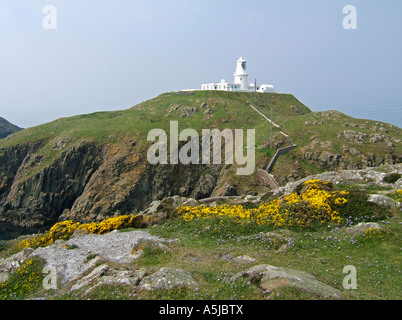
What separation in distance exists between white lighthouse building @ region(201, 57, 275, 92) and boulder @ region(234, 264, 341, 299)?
124 metres

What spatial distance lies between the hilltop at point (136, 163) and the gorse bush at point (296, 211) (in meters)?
41.8

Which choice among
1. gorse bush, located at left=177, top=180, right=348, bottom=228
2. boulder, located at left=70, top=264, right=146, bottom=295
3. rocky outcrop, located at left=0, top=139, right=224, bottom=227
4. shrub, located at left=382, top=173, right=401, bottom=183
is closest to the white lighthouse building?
rocky outcrop, located at left=0, top=139, right=224, bottom=227

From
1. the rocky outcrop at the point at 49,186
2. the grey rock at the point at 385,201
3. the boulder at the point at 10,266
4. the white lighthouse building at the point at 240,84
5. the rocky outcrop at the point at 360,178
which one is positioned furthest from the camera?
the white lighthouse building at the point at 240,84

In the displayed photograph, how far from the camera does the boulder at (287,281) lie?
38.4 ft

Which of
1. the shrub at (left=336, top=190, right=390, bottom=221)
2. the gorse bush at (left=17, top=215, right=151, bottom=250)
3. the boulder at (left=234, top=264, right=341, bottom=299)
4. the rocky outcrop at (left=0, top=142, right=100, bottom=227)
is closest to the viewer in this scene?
the boulder at (left=234, top=264, right=341, bottom=299)

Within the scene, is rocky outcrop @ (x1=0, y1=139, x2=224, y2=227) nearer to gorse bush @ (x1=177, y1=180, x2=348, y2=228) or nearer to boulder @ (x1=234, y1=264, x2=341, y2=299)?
gorse bush @ (x1=177, y1=180, x2=348, y2=228)

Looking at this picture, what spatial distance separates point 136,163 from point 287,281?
74296 millimetres

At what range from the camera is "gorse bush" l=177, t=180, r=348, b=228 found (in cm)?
2277

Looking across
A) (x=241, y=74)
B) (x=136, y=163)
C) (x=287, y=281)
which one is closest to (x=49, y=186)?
(x=136, y=163)

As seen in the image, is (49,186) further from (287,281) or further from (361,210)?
(287,281)

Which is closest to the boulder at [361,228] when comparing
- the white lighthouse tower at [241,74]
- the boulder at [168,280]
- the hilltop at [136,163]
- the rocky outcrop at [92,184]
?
the boulder at [168,280]

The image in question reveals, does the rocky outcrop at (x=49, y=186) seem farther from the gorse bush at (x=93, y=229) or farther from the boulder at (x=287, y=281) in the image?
the boulder at (x=287, y=281)

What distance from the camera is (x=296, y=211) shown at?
23.8 m

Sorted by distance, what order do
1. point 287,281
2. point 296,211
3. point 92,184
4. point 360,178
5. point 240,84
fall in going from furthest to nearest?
point 240,84, point 92,184, point 360,178, point 296,211, point 287,281
